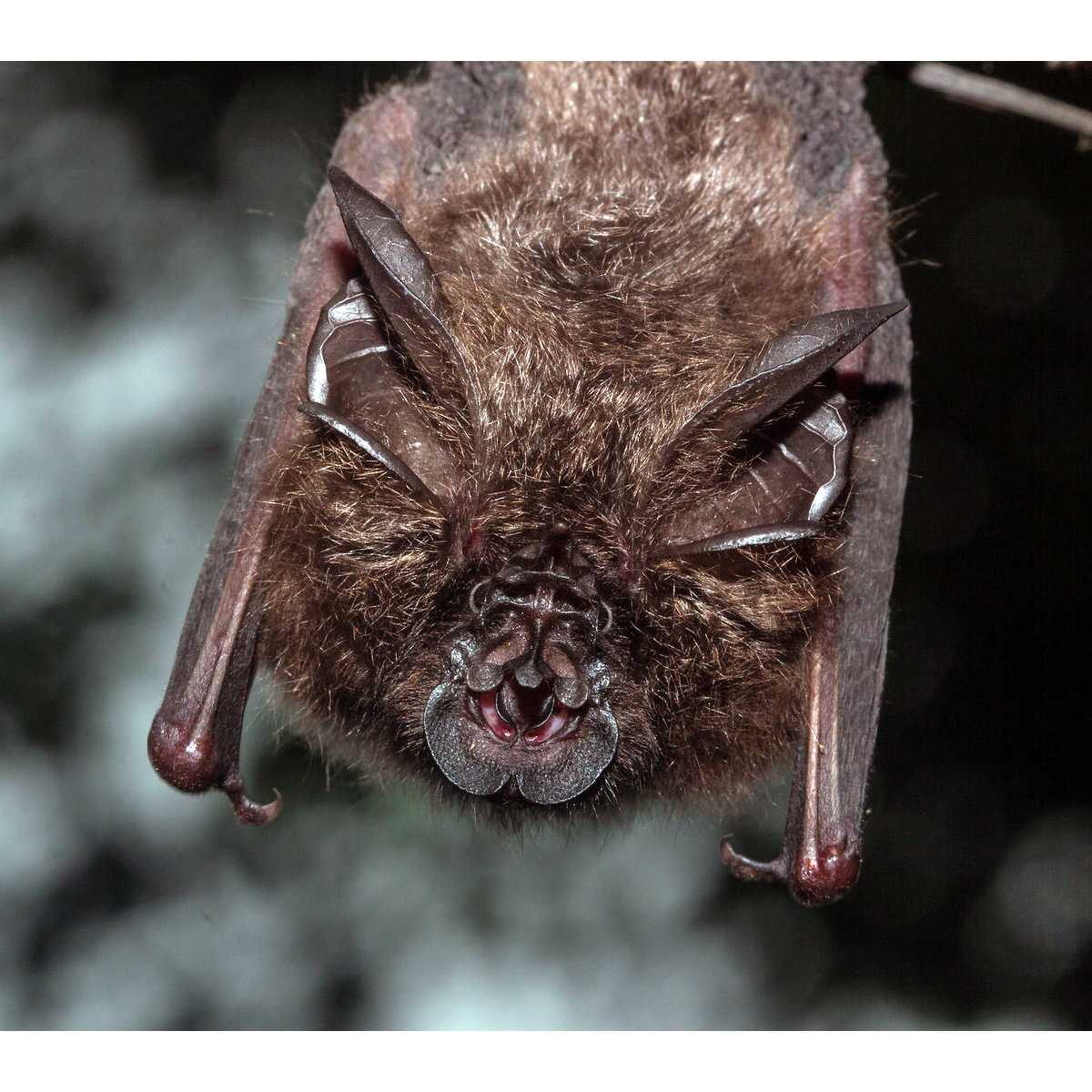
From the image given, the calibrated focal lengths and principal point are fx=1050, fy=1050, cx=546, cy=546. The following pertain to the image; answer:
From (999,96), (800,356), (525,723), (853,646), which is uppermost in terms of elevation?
(999,96)

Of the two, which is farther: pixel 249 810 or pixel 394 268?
pixel 249 810

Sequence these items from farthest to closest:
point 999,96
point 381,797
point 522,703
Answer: point 381,797
point 999,96
point 522,703

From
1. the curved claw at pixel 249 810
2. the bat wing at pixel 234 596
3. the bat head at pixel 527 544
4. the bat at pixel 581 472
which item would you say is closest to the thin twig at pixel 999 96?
the bat at pixel 581 472

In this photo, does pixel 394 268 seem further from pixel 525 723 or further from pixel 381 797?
pixel 381 797

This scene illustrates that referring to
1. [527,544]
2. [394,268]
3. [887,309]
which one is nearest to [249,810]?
[527,544]

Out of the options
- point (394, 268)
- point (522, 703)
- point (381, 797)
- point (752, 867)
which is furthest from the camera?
point (381, 797)

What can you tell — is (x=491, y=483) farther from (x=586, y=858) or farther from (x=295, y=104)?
(x=586, y=858)

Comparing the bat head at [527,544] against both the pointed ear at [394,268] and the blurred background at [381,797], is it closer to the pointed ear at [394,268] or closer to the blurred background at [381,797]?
the pointed ear at [394,268]
